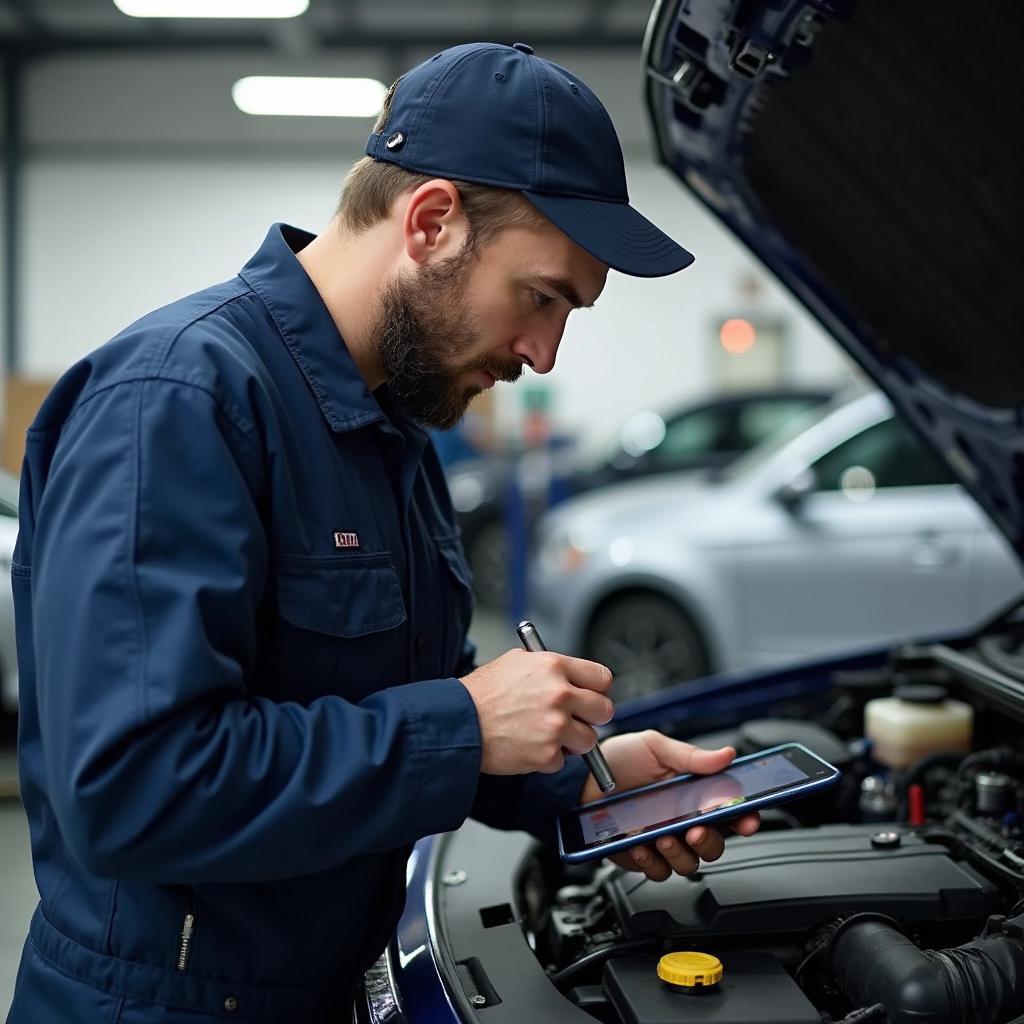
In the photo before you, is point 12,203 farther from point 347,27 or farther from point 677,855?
point 677,855

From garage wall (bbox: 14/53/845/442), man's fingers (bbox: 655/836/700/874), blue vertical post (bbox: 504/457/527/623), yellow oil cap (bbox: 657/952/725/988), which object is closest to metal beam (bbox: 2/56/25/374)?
garage wall (bbox: 14/53/845/442)

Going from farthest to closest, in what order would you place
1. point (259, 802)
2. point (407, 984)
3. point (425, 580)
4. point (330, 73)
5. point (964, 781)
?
point (330, 73), point (964, 781), point (425, 580), point (407, 984), point (259, 802)

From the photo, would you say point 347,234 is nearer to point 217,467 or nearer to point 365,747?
point 217,467

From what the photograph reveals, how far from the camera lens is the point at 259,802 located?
989 millimetres

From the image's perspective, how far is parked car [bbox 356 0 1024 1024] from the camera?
1.20 meters

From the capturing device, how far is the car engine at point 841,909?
1.12 m

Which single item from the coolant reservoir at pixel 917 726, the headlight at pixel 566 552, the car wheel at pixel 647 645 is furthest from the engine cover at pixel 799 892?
the headlight at pixel 566 552

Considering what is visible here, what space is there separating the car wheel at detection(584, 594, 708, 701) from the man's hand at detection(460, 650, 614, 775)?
3571 mm

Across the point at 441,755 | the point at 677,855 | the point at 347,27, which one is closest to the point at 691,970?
the point at 677,855

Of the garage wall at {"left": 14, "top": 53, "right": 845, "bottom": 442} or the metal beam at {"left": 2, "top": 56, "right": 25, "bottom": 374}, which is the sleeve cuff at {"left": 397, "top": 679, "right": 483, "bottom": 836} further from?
the metal beam at {"left": 2, "top": 56, "right": 25, "bottom": 374}

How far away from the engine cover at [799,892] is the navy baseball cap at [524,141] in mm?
718

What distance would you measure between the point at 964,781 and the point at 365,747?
1024mm

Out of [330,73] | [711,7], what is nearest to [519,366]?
[711,7]

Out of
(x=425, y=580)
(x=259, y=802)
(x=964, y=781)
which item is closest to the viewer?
(x=259, y=802)
